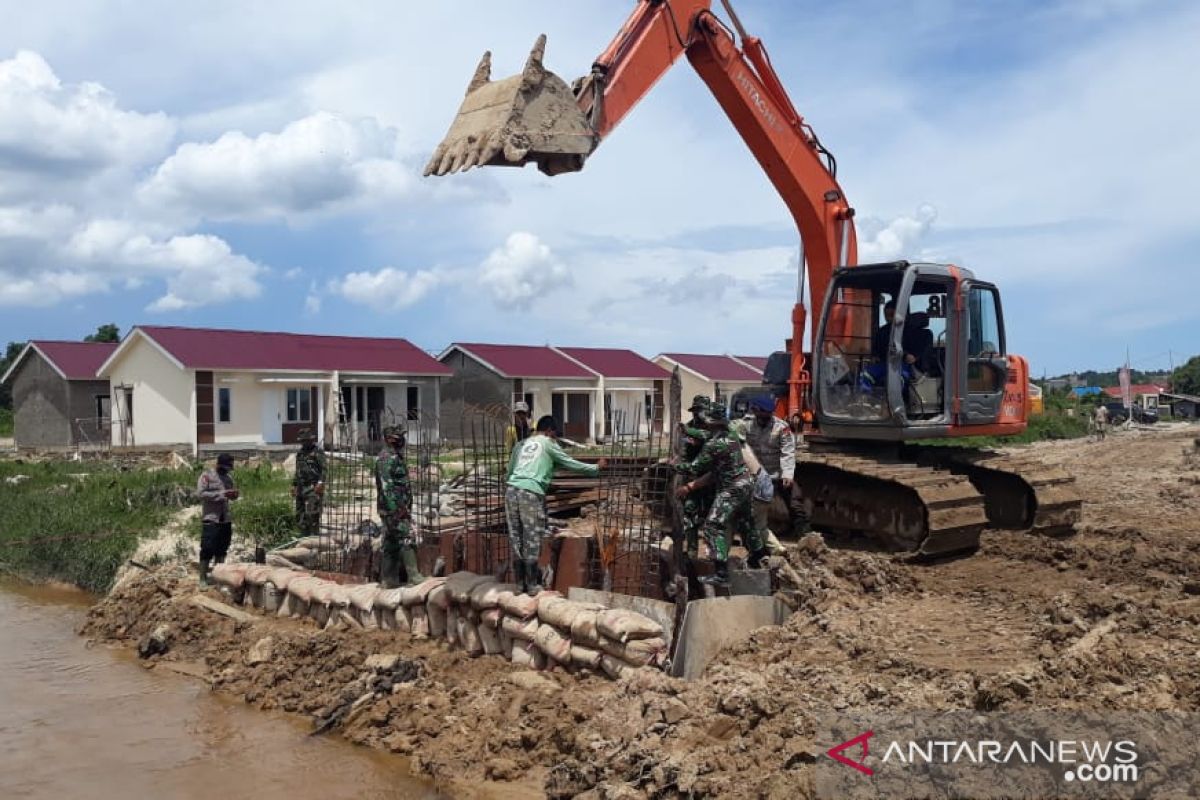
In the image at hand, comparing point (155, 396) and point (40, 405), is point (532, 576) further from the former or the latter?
point (40, 405)

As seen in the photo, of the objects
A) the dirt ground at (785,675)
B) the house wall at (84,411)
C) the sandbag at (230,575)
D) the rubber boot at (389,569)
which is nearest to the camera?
the dirt ground at (785,675)

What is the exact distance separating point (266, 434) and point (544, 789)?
24.6 m

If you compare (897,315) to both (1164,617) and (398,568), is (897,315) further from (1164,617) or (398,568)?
(398,568)

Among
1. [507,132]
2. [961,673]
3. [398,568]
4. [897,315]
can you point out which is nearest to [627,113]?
[507,132]

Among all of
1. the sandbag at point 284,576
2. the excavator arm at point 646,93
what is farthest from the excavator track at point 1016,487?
the sandbag at point 284,576

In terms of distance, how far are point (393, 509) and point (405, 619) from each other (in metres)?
0.98

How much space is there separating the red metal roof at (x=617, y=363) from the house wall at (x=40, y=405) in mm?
16378

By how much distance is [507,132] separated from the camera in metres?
7.21

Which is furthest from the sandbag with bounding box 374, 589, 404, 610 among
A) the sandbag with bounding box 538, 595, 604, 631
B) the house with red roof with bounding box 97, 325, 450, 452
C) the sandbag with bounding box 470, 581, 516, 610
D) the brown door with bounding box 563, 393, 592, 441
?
the brown door with bounding box 563, 393, 592, 441

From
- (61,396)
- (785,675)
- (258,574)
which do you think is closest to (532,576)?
(785,675)

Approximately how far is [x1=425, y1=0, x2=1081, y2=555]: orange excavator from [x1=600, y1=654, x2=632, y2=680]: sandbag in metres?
3.13

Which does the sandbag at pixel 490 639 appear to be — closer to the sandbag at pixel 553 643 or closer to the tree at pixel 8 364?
the sandbag at pixel 553 643

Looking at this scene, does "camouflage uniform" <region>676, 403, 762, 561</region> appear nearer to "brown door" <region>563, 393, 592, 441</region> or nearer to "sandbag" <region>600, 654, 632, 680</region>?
"sandbag" <region>600, 654, 632, 680</region>

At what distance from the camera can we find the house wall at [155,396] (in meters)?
27.3
